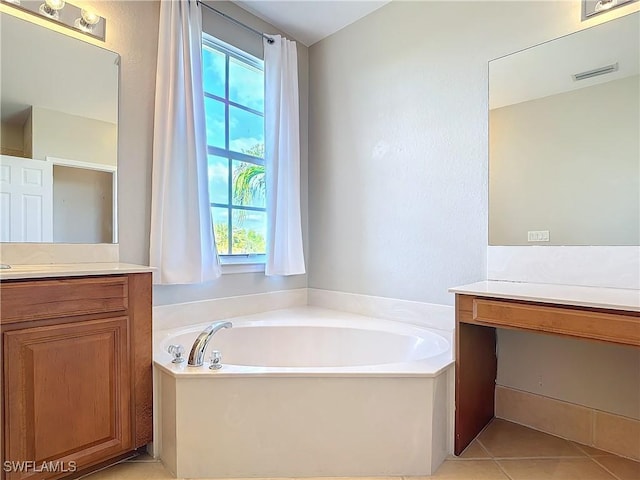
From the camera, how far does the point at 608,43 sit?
1.69 meters

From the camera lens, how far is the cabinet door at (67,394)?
1.27m

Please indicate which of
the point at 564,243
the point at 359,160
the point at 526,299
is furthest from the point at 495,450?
the point at 359,160

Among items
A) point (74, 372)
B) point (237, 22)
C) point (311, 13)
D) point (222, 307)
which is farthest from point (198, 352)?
point (311, 13)

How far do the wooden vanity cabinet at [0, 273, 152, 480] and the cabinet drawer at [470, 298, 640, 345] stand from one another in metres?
1.49

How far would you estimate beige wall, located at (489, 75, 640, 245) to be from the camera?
165 centimetres

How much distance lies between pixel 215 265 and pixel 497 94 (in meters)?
1.90

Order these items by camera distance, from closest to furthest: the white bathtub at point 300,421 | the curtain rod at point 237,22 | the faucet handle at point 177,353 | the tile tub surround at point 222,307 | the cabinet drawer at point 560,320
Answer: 1. the cabinet drawer at point 560,320
2. the white bathtub at point 300,421
3. the faucet handle at point 177,353
4. the tile tub surround at point 222,307
5. the curtain rod at point 237,22

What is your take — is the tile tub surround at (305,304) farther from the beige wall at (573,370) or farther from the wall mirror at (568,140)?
the wall mirror at (568,140)

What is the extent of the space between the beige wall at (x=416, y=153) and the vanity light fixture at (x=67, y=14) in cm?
152

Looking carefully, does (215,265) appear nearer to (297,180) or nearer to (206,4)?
(297,180)

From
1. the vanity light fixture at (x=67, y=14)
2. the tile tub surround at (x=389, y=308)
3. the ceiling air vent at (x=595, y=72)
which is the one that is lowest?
the tile tub surround at (x=389, y=308)

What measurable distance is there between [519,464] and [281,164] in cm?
217

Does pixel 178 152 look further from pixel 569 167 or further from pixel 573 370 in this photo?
pixel 573 370

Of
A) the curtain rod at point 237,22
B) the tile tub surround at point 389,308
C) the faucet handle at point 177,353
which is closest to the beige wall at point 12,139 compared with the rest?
the faucet handle at point 177,353
